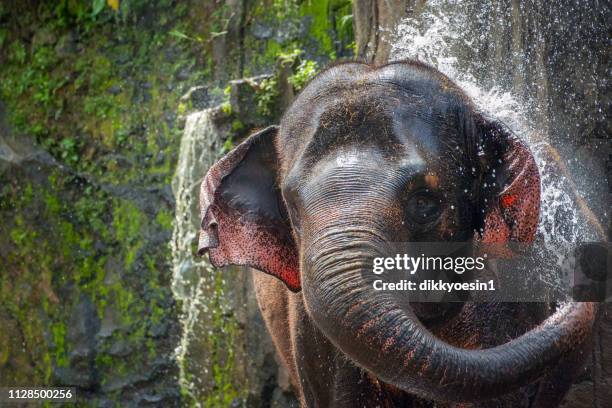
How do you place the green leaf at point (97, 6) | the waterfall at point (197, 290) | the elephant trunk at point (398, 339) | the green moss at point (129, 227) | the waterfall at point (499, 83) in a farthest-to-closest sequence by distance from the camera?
the green leaf at point (97, 6)
the green moss at point (129, 227)
the waterfall at point (197, 290)
the waterfall at point (499, 83)
the elephant trunk at point (398, 339)

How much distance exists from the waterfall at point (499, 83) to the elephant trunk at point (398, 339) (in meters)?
0.80

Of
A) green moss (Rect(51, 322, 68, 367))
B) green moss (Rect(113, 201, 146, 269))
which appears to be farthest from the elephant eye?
green moss (Rect(51, 322, 68, 367))

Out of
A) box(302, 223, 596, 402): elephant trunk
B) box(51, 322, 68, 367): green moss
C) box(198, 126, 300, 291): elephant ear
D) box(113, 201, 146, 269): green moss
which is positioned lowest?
box(302, 223, 596, 402): elephant trunk

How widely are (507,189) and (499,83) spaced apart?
3.68 ft

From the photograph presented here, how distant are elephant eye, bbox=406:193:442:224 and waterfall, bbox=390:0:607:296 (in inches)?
17.2

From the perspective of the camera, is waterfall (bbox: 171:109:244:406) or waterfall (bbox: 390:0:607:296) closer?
waterfall (bbox: 390:0:607:296)

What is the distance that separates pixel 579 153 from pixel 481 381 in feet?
5.40

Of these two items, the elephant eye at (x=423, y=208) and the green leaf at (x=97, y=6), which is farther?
the green leaf at (x=97, y=6)

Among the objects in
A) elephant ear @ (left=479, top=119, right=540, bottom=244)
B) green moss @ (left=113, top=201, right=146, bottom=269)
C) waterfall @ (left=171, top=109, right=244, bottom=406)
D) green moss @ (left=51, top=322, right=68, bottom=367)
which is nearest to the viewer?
elephant ear @ (left=479, top=119, right=540, bottom=244)

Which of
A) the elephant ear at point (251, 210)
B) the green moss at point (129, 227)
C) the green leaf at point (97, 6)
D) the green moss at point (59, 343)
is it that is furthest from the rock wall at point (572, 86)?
the green leaf at point (97, 6)

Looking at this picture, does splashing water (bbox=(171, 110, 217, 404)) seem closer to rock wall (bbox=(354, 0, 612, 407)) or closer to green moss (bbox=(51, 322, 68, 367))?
green moss (bbox=(51, 322, 68, 367))

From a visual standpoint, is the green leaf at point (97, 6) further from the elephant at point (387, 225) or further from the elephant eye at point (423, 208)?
the elephant eye at point (423, 208)

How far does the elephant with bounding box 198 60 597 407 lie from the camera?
2670 millimetres

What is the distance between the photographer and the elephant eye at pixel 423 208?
3.02 meters
